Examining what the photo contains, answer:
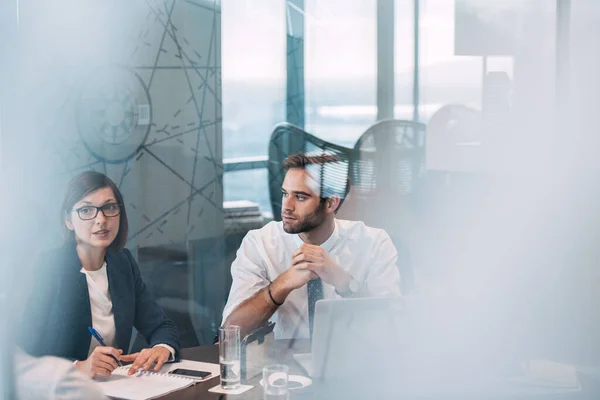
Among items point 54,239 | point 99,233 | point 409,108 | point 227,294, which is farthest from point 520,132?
point 54,239

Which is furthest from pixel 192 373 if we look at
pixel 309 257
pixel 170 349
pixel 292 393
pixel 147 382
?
pixel 309 257

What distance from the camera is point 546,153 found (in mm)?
2373

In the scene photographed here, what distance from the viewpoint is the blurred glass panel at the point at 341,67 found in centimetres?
258

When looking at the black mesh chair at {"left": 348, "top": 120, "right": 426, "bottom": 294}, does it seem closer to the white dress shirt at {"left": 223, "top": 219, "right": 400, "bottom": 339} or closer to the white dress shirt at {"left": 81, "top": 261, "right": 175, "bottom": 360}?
the white dress shirt at {"left": 223, "top": 219, "right": 400, "bottom": 339}

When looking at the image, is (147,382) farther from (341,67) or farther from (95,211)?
(341,67)

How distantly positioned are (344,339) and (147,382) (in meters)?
0.55

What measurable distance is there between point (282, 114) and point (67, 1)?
36.7 inches

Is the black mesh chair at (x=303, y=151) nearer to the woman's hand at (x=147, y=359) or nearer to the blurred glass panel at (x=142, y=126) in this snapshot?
the blurred glass panel at (x=142, y=126)

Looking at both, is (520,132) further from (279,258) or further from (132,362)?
(132,362)

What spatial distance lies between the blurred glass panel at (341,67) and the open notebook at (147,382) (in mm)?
994

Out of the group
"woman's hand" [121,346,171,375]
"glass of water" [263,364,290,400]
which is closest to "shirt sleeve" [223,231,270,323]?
"woman's hand" [121,346,171,375]

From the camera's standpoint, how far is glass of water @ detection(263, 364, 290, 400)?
1759mm

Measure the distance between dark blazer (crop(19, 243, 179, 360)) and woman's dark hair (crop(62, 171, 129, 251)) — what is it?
0.14 ft

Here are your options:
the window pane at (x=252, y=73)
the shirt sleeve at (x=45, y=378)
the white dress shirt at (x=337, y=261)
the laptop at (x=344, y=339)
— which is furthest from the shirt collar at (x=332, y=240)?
the shirt sleeve at (x=45, y=378)
